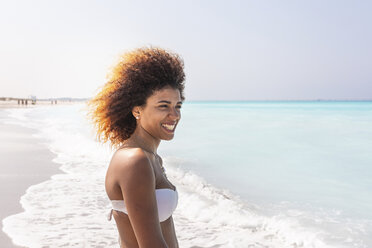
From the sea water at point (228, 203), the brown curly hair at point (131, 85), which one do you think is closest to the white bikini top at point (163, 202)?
the brown curly hair at point (131, 85)

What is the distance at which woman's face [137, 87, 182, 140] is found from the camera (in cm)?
177

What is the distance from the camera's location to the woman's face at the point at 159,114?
69.7 inches

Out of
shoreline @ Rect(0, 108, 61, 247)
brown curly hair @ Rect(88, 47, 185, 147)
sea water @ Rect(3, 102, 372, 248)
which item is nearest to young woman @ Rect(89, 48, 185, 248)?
brown curly hair @ Rect(88, 47, 185, 147)

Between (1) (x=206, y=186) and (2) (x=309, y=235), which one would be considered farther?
(1) (x=206, y=186)

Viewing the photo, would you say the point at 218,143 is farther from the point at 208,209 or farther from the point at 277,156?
the point at 208,209

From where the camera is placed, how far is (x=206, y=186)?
28.0ft

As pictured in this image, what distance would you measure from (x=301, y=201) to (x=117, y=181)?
7.12 m

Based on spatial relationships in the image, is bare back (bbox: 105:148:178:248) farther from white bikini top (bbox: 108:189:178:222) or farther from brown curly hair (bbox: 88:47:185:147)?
brown curly hair (bbox: 88:47:185:147)

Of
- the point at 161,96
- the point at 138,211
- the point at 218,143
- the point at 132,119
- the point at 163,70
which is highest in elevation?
the point at 163,70

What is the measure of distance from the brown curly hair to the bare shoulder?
1.51 feet

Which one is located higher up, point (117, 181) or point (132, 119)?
point (132, 119)

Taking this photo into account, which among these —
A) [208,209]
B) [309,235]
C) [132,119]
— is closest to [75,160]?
[208,209]

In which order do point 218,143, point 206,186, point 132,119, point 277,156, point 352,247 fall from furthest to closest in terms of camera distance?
point 218,143 → point 277,156 → point 206,186 → point 352,247 → point 132,119

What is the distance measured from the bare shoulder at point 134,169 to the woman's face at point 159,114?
365 mm
